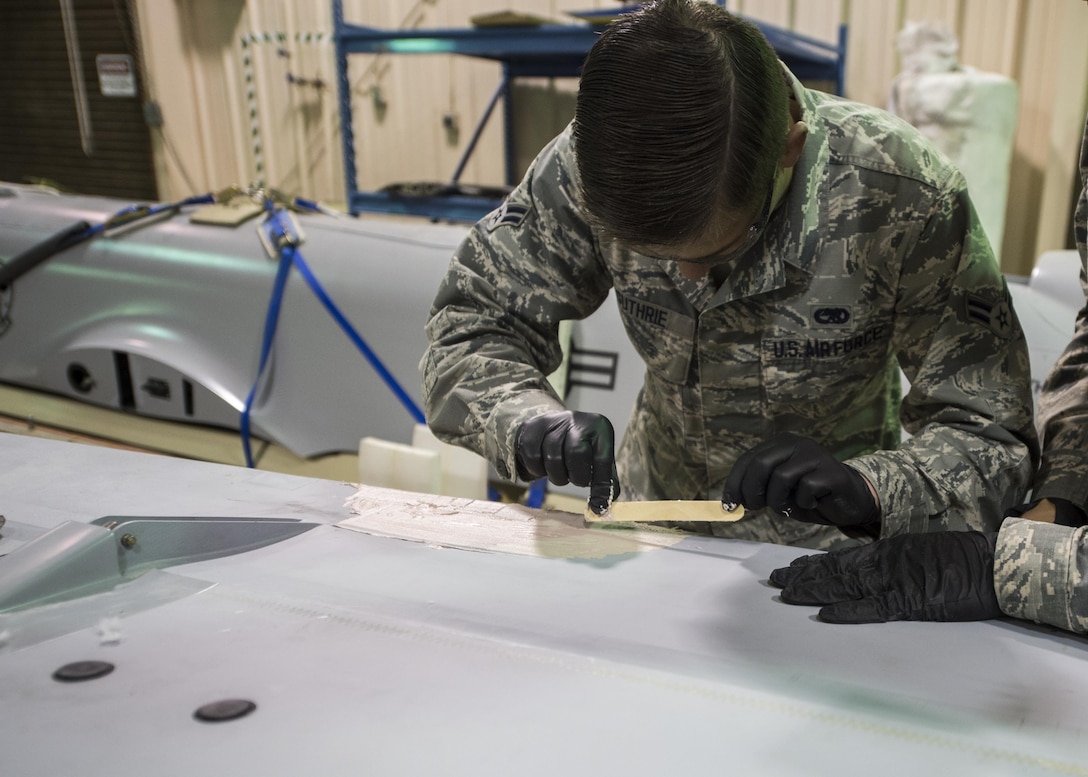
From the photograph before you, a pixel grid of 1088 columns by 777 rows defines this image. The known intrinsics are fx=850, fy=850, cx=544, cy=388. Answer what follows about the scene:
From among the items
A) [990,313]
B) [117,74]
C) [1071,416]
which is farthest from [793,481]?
[117,74]

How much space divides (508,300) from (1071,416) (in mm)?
722

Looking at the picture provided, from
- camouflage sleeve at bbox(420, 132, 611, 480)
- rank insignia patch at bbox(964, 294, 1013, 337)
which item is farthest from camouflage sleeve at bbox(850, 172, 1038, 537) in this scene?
camouflage sleeve at bbox(420, 132, 611, 480)

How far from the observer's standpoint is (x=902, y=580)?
74 centimetres

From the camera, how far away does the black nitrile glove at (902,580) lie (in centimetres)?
71

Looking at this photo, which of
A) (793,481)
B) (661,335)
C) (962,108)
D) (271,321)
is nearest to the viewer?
(793,481)

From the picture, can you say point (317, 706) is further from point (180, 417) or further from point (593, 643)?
point (180, 417)

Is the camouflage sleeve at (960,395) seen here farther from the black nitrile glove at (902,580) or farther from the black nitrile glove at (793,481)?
the black nitrile glove at (902,580)

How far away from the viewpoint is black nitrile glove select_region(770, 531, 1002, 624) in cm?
71

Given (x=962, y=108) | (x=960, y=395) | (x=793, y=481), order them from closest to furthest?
(x=793, y=481) → (x=960, y=395) → (x=962, y=108)

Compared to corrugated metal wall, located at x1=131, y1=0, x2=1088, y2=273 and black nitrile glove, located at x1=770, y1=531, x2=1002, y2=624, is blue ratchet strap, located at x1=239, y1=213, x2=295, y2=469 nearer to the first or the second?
corrugated metal wall, located at x1=131, y1=0, x2=1088, y2=273

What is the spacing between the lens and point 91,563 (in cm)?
75

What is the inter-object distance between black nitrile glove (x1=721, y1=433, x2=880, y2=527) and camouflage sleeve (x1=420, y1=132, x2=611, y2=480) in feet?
0.88

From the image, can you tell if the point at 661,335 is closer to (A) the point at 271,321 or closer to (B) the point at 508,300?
(B) the point at 508,300

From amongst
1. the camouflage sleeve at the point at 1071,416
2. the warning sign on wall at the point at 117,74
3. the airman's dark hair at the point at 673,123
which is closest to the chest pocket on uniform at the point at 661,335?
the airman's dark hair at the point at 673,123
